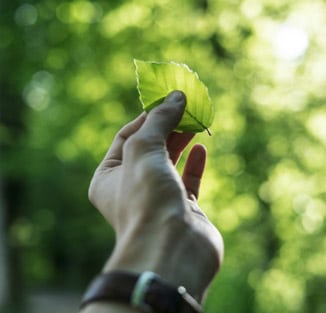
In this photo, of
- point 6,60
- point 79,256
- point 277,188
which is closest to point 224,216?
point 277,188

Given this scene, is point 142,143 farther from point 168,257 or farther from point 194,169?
point 194,169

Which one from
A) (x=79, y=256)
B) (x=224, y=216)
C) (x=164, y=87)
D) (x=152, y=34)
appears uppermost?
(x=164, y=87)

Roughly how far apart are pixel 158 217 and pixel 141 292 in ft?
0.42

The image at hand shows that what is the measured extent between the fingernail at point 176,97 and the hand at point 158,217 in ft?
0.03

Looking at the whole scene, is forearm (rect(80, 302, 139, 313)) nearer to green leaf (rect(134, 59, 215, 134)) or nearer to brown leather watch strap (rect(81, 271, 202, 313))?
brown leather watch strap (rect(81, 271, 202, 313))

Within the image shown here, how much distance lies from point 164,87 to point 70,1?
7.03m

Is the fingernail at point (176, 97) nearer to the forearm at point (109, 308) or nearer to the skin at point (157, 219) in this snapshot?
the skin at point (157, 219)

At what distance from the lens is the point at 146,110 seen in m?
1.28

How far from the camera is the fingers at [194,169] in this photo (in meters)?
1.36

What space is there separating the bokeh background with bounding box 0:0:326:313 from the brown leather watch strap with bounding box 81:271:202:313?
215 inches

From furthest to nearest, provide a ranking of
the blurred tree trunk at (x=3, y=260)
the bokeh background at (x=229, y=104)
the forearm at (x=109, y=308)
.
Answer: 1. the blurred tree trunk at (x=3, y=260)
2. the bokeh background at (x=229, y=104)
3. the forearm at (x=109, y=308)

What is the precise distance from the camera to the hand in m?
1.01

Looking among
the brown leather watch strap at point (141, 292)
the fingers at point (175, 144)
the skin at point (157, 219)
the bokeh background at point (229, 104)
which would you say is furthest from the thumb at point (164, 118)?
the bokeh background at point (229, 104)

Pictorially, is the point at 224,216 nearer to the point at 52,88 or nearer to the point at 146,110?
the point at 52,88
